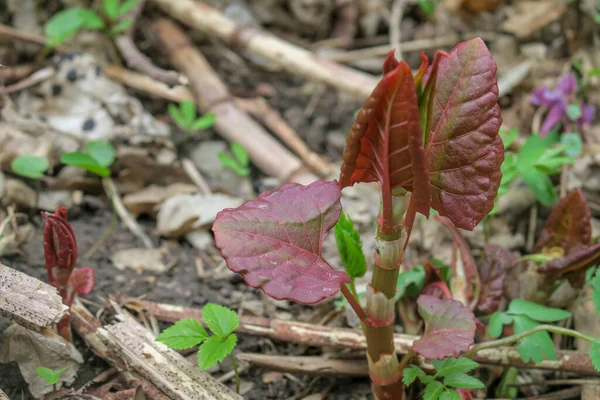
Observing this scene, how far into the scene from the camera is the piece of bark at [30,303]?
166cm

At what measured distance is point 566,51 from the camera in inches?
142

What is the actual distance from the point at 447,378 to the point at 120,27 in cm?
253

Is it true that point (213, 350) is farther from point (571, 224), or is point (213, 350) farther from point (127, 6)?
point (127, 6)

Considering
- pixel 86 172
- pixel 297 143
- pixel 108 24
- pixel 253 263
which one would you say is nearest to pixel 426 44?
pixel 297 143

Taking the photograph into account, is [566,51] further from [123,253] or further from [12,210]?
[12,210]

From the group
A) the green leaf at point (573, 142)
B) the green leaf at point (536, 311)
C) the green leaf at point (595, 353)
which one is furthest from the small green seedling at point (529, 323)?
the green leaf at point (573, 142)

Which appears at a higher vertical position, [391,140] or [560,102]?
[560,102]

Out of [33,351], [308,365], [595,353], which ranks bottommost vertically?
[33,351]

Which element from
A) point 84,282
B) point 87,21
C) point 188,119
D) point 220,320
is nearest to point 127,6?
point 87,21

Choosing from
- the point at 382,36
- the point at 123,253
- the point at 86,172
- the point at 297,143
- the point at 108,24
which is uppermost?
the point at 382,36

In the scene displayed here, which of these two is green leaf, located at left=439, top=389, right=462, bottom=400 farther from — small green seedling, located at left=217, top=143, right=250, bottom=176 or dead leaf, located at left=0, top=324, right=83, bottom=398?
small green seedling, located at left=217, top=143, right=250, bottom=176

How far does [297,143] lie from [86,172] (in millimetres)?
1113

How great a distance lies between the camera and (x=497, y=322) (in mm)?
1967

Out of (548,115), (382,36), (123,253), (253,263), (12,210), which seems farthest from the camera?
(382,36)
